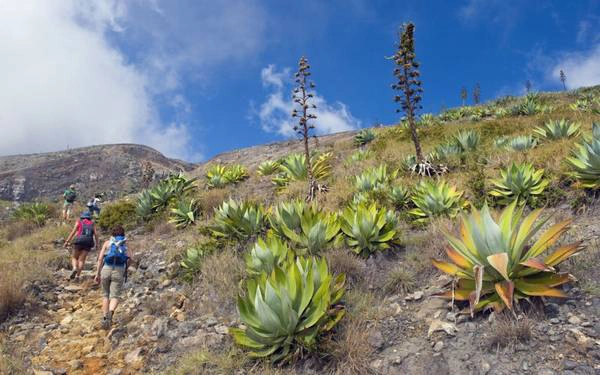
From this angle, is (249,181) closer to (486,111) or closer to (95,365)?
(95,365)

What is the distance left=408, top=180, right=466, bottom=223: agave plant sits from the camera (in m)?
6.40

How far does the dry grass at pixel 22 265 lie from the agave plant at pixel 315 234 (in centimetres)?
443

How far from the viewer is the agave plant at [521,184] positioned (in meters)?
6.21

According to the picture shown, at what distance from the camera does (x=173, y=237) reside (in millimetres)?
9203

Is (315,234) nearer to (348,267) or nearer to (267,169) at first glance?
(348,267)

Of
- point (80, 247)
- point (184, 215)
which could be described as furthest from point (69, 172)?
point (80, 247)

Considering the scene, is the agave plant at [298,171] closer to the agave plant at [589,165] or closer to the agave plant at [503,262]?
the agave plant at [589,165]

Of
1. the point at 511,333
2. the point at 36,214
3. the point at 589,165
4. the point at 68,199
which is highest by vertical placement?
the point at 68,199

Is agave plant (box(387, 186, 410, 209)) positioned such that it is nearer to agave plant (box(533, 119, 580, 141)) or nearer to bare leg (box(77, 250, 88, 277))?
agave plant (box(533, 119, 580, 141))

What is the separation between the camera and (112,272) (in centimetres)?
591

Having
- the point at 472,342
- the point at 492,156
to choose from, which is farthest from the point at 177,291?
the point at 492,156

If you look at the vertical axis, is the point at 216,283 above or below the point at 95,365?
above

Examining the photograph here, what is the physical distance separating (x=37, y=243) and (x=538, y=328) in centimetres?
1120

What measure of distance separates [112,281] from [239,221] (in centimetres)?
234
